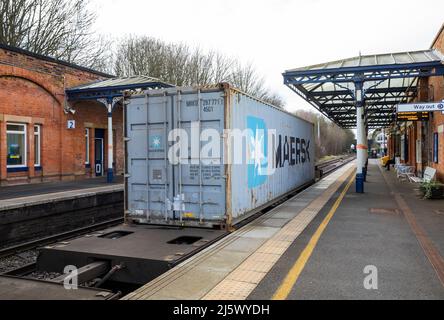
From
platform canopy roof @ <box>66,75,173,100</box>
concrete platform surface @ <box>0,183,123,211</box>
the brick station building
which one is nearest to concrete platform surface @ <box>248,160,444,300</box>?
the brick station building

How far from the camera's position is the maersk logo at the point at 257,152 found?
31.0 ft

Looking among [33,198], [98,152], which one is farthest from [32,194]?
[98,152]

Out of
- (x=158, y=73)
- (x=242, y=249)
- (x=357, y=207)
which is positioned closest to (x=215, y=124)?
(x=242, y=249)

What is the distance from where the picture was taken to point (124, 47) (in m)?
32.8

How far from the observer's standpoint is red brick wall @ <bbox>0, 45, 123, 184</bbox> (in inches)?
645

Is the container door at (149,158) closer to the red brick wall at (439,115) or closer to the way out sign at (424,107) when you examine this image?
the way out sign at (424,107)

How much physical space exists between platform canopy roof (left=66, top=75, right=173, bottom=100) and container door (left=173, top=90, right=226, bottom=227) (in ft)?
33.2

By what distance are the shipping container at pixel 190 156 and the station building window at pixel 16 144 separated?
1037 centimetres

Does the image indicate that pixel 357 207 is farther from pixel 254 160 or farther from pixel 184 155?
pixel 184 155

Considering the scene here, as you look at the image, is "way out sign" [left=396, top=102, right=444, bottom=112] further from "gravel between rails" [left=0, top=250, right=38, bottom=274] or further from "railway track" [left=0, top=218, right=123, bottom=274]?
"gravel between rails" [left=0, top=250, right=38, bottom=274]

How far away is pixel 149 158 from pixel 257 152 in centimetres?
284

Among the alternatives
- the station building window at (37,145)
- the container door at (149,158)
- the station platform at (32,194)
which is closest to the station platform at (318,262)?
the container door at (149,158)
